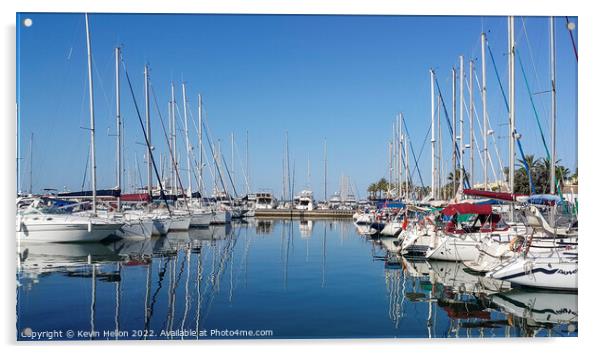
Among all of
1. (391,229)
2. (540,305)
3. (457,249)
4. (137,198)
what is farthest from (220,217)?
(540,305)

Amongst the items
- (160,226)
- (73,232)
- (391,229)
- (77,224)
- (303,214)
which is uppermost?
(77,224)

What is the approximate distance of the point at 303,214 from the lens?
58250 millimetres

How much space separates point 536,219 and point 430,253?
4.35 metres

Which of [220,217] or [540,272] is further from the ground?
[540,272]

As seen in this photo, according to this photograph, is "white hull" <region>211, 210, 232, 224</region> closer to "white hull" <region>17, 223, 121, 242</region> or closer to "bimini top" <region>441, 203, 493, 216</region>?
"white hull" <region>17, 223, 121, 242</region>

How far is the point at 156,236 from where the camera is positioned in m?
27.4

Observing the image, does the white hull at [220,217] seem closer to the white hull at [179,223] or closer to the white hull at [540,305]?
the white hull at [179,223]

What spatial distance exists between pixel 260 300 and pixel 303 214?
4685cm

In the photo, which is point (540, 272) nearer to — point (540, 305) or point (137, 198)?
point (540, 305)

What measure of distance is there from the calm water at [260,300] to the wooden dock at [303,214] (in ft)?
123

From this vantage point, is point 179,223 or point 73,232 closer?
point 73,232

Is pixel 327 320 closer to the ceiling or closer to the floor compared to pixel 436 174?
closer to the floor
